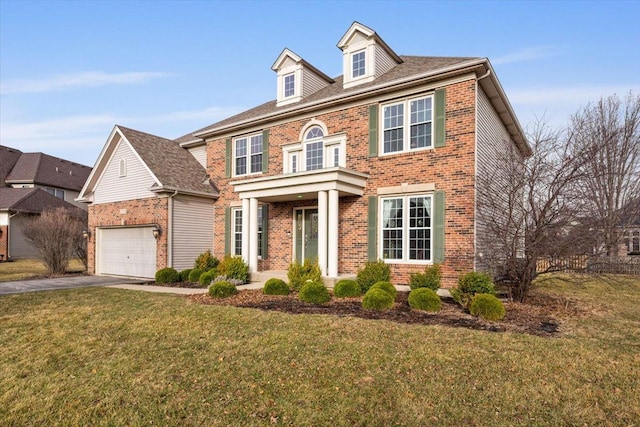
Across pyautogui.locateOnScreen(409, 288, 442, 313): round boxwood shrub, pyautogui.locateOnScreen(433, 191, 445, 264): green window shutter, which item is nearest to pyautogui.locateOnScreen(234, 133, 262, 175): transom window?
pyautogui.locateOnScreen(433, 191, 445, 264): green window shutter

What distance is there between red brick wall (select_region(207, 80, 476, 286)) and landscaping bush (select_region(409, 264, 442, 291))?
14.6 inches

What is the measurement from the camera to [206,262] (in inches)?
587

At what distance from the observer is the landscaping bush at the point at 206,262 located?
48.6 feet

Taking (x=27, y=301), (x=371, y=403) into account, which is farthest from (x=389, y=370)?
(x=27, y=301)

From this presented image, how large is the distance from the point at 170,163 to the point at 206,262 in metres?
4.71

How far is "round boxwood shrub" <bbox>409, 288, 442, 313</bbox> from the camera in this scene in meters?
8.22

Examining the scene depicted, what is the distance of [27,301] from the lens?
9.62 metres

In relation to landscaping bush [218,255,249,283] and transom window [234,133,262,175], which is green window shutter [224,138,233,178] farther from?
landscaping bush [218,255,249,283]

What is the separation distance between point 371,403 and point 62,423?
9.80 feet

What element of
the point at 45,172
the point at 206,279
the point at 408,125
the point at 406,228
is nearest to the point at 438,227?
the point at 406,228

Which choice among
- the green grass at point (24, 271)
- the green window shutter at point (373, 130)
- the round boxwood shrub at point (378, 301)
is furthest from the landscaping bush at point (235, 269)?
the green grass at point (24, 271)

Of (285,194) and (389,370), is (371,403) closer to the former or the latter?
(389,370)

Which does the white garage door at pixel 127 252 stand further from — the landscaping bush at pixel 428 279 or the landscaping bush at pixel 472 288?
the landscaping bush at pixel 472 288

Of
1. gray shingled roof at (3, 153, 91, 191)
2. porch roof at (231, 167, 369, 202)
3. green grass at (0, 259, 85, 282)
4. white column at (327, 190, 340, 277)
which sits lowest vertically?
green grass at (0, 259, 85, 282)
